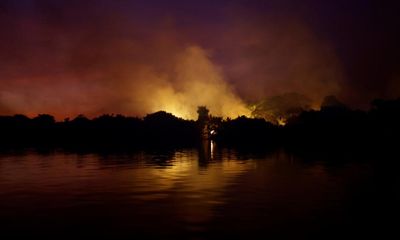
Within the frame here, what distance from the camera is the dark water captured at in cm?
1909

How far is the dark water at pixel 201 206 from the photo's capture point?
62.6 feet

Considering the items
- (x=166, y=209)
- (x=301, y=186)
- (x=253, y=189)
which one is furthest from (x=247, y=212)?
(x=301, y=186)

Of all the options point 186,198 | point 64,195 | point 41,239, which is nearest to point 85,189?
point 64,195

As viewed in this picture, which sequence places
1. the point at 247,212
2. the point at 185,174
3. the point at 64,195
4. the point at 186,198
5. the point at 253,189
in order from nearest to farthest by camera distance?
the point at 247,212
the point at 186,198
the point at 64,195
the point at 253,189
the point at 185,174

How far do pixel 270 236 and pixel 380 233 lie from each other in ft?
15.5

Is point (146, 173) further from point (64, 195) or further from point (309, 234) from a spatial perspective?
point (309, 234)

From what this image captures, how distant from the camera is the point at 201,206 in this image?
24906 millimetres

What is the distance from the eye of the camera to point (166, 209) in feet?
79.3

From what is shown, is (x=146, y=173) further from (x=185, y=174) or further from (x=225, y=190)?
(x=225, y=190)

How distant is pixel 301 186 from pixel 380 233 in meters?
15.3

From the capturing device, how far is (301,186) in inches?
1324

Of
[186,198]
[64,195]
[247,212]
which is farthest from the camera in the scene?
[64,195]

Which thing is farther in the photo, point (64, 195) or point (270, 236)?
point (64, 195)

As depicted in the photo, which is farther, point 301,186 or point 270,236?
point 301,186
